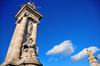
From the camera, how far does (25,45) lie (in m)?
10.1

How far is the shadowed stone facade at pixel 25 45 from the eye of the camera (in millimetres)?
8438

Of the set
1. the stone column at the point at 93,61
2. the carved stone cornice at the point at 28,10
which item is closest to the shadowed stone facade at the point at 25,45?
the carved stone cornice at the point at 28,10

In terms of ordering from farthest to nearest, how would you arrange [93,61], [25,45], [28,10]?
[93,61], [28,10], [25,45]

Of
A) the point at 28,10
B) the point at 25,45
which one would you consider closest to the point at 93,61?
the point at 25,45

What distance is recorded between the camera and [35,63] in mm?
8125

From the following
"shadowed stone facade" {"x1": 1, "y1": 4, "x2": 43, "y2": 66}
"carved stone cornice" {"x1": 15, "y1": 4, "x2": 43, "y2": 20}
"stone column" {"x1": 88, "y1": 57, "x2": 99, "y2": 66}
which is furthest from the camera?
"stone column" {"x1": 88, "y1": 57, "x2": 99, "y2": 66}

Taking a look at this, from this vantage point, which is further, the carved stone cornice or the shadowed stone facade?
the carved stone cornice

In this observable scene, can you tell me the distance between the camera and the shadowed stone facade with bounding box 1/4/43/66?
844cm

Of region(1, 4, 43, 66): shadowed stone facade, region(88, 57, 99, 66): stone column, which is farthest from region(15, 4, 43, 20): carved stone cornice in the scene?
region(88, 57, 99, 66): stone column

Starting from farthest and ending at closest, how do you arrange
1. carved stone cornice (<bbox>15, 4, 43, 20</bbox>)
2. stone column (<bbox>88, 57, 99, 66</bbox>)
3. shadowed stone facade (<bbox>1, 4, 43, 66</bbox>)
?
stone column (<bbox>88, 57, 99, 66</bbox>) < carved stone cornice (<bbox>15, 4, 43, 20</bbox>) < shadowed stone facade (<bbox>1, 4, 43, 66</bbox>)

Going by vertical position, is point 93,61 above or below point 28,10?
below

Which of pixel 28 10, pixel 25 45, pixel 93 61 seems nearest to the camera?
pixel 25 45

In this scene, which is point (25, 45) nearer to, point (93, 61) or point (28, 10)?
point (28, 10)

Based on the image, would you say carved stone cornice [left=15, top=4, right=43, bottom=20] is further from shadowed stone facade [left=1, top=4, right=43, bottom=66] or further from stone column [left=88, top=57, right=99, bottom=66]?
stone column [left=88, top=57, right=99, bottom=66]
